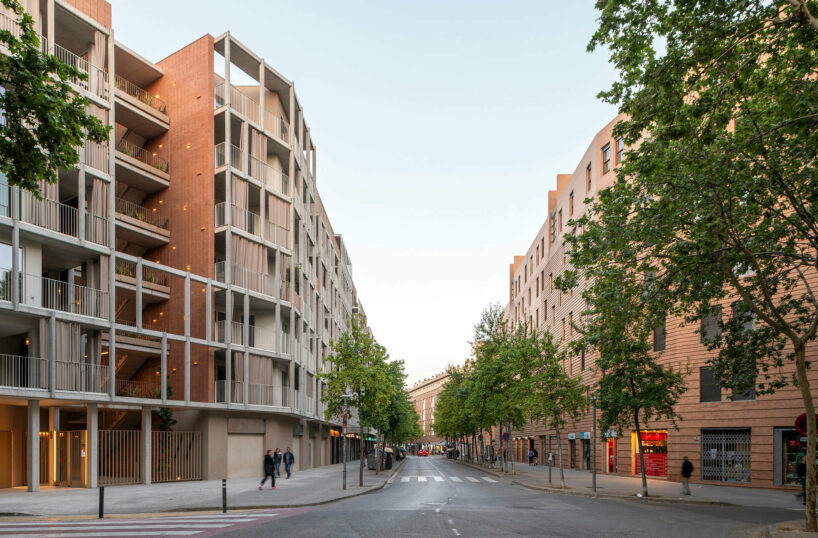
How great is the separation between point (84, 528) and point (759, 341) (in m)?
18.4

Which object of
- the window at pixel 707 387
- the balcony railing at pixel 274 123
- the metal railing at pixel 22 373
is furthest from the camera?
the balcony railing at pixel 274 123

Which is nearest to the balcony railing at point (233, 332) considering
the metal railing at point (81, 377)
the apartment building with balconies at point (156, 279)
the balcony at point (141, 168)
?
the apartment building with balconies at point (156, 279)

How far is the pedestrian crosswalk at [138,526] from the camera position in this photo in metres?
13.1

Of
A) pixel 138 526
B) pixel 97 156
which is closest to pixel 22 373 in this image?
pixel 97 156

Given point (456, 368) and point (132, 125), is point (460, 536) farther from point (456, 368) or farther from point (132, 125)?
point (456, 368)

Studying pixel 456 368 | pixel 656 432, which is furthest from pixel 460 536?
pixel 456 368

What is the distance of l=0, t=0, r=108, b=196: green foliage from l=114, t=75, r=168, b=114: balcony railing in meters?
25.8

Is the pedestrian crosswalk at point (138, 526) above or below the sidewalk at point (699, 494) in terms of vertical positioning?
above

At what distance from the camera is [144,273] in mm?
34125

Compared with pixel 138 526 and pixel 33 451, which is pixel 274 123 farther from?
pixel 138 526

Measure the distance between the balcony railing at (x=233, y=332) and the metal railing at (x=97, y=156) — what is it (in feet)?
31.0

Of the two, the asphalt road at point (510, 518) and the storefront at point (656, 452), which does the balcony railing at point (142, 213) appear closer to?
the asphalt road at point (510, 518)

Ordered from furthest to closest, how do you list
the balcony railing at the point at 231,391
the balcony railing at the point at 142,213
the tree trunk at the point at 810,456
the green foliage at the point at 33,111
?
1. the balcony railing at the point at 142,213
2. the balcony railing at the point at 231,391
3. the tree trunk at the point at 810,456
4. the green foliage at the point at 33,111

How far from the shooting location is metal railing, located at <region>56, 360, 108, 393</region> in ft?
84.0
